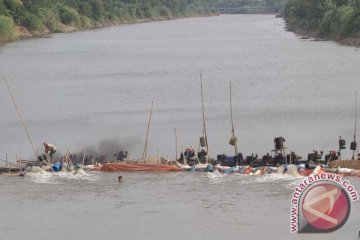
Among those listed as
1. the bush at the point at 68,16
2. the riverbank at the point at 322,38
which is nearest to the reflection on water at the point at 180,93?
the riverbank at the point at 322,38

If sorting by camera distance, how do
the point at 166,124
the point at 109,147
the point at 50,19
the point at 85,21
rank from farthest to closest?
the point at 85,21, the point at 50,19, the point at 166,124, the point at 109,147

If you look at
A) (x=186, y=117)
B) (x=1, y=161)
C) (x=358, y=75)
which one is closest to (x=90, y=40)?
(x=358, y=75)

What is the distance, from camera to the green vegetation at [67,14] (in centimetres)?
11788

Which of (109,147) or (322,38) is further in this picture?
(322,38)

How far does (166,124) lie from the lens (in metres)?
45.8

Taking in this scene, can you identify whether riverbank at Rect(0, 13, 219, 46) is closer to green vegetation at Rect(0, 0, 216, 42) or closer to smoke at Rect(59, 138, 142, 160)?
green vegetation at Rect(0, 0, 216, 42)

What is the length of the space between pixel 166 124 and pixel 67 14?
9956cm

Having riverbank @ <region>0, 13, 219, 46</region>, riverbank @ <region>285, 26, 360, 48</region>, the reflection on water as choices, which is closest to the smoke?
the reflection on water

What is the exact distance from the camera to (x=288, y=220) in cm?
2683

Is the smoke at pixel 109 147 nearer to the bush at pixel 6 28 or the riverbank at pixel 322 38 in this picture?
the riverbank at pixel 322 38

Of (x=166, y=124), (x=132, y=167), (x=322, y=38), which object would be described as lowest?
(x=132, y=167)

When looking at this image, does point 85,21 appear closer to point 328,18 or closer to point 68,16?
point 68,16

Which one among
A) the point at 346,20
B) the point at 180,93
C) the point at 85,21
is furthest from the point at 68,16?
the point at 180,93

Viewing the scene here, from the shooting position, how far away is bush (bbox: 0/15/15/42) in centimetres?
10594
